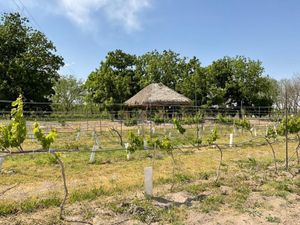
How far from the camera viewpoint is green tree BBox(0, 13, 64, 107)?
97.7ft

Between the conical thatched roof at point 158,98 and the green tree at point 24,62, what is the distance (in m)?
8.32

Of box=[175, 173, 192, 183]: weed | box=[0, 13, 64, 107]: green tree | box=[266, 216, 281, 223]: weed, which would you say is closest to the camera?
box=[266, 216, 281, 223]: weed

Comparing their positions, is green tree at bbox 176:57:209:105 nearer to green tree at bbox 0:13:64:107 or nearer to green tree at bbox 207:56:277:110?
green tree at bbox 207:56:277:110

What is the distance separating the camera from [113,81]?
1336 inches

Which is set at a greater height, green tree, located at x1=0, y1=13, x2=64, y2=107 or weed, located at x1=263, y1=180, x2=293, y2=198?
green tree, located at x1=0, y1=13, x2=64, y2=107

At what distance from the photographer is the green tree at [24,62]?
29766 millimetres

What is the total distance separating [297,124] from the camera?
33.9 feet

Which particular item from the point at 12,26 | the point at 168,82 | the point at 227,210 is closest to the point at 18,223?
the point at 227,210

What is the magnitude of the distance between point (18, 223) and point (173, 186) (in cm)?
299

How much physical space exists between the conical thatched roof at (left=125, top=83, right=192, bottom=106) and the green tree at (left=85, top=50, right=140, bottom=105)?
2.24 meters

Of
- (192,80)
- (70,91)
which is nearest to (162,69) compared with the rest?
(192,80)

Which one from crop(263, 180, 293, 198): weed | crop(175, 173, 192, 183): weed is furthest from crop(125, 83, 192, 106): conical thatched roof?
crop(263, 180, 293, 198): weed

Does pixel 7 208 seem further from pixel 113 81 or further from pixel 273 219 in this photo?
pixel 113 81

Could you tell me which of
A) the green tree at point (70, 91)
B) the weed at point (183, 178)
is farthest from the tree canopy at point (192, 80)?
the weed at point (183, 178)
